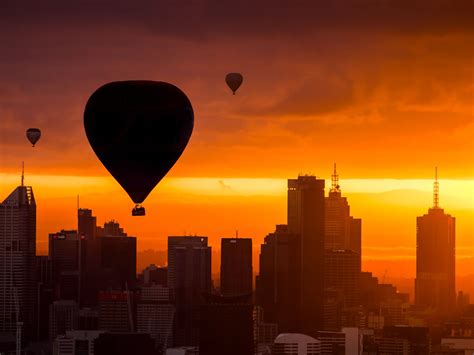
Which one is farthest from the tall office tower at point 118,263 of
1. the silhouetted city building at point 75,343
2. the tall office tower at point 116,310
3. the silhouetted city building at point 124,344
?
the silhouetted city building at point 124,344

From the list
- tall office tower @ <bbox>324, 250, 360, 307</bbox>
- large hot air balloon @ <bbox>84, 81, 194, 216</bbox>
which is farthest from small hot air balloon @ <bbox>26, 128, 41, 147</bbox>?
tall office tower @ <bbox>324, 250, 360, 307</bbox>

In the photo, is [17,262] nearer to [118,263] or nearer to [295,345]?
[118,263]

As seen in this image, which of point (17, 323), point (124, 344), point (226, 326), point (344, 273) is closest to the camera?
point (226, 326)

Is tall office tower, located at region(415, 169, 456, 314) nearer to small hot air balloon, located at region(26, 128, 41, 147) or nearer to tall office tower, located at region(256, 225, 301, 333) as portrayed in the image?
tall office tower, located at region(256, 225, 301, 333)

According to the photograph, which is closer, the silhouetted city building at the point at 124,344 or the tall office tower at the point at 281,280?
the silhouetted city building at the point at 124,344

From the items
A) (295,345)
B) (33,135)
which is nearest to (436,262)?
(295,345)

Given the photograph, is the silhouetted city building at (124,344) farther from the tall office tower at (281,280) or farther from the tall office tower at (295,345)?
the tall office tower at (281,280)

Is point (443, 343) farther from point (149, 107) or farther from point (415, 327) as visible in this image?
point (149, 107)
